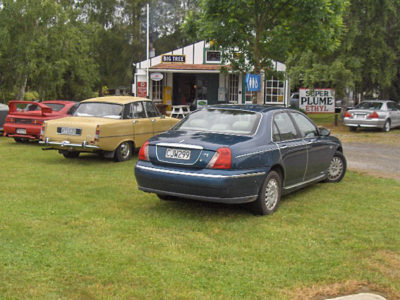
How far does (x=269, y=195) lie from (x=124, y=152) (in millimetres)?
5303

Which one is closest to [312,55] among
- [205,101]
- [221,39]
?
[205,101]

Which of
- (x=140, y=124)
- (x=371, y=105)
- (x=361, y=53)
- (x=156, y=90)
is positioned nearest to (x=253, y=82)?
(x=140, y=124)

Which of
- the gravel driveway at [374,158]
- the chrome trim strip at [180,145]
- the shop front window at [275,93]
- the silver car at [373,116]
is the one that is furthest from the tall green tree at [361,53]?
the chrome trim strip at [180,145]

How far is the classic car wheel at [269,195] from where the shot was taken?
20.6ft

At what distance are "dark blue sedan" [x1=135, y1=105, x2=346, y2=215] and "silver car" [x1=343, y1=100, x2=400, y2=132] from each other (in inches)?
501

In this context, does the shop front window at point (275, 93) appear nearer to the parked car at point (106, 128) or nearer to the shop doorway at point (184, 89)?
the shop doorway at point (184, 89)

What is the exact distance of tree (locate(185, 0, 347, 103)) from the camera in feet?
40.7

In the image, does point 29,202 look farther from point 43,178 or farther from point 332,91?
point 332,91

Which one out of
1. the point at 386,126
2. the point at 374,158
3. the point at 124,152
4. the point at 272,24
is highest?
the point at 272,24

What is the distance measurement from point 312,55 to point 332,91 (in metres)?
2.05

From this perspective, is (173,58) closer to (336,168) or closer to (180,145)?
(336,168)

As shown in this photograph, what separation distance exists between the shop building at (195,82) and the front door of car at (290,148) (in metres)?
18.4

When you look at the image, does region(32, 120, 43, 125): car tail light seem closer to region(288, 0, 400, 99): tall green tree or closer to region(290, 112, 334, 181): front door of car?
region(290, 112, 334, 181): front door of car

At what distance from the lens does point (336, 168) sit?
8.88m
